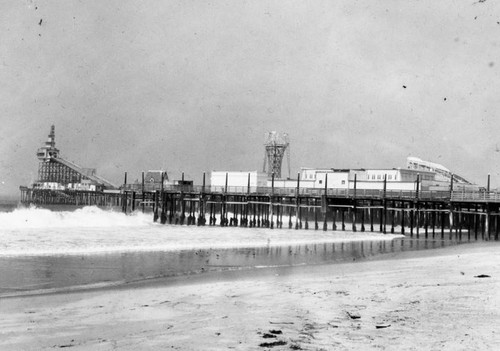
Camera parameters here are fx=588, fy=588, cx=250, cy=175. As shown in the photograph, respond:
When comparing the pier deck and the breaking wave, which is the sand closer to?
the breaking wave

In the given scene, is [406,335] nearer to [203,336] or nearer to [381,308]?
[381,308]

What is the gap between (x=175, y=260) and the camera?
26.4 m

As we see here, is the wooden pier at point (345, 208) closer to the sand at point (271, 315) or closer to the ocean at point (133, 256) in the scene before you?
the ocean at point (133, 256)

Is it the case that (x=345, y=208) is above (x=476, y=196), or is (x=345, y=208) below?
below

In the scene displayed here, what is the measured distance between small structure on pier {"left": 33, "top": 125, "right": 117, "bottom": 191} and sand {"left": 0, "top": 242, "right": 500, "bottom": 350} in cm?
13692

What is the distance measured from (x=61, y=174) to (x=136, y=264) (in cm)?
14408

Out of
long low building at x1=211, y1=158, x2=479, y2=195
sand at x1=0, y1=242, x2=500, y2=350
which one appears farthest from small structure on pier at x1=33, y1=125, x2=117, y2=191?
sand at x1=0, y1=242, x2=500, y2=350

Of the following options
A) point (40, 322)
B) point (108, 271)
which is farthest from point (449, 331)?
point (108, 271)

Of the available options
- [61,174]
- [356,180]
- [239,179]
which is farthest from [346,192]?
[61,174]

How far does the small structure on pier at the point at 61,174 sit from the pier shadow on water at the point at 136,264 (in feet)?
402

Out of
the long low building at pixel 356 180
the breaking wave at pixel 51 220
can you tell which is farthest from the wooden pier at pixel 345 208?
the breaking wave at pixel 51 220

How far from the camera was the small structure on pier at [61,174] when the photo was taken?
153m

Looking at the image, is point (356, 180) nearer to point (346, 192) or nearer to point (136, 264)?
point (346, 192)

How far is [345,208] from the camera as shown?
67.4m
